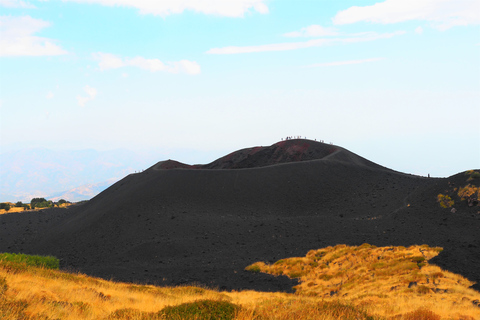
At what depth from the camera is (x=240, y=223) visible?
36281 mm

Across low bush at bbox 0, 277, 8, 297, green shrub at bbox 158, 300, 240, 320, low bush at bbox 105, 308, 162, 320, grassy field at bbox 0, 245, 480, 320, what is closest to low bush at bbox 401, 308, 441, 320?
grassy field at bbox 0, 245, 480, 320

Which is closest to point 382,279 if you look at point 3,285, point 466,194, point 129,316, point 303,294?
point 303,294

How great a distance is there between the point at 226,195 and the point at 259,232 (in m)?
10.9

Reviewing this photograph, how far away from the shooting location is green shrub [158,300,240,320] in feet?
33.8

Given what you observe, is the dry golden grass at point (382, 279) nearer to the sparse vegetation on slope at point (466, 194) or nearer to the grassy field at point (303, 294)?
the grassy field at point (303, 294)

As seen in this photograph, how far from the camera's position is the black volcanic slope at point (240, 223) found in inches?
1043

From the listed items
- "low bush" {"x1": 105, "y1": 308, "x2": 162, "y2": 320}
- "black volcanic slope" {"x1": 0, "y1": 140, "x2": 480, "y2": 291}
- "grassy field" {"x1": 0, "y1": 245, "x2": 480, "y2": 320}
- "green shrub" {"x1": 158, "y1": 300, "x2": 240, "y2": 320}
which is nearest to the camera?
"low bush" {"x1": 105, "y1": 308, "x2": 162, "y2": 320}

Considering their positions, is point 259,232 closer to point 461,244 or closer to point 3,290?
point 461,244

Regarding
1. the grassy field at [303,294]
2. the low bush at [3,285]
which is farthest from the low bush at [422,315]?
Result: the low bush at [3,285]

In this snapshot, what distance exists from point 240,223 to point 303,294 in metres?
16.2

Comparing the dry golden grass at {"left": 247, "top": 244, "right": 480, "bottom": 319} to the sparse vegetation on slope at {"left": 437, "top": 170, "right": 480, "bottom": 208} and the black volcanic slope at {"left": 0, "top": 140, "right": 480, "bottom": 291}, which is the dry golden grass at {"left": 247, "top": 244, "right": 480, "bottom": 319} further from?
the sparse vegetation on slope at {"left": 437, "top": 170, "right": 480, "bottom": 208}

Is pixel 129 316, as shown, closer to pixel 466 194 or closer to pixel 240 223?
pixel 240 223

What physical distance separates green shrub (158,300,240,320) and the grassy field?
1.1 inches

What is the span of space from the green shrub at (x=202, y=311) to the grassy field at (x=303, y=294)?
0.03 metres
